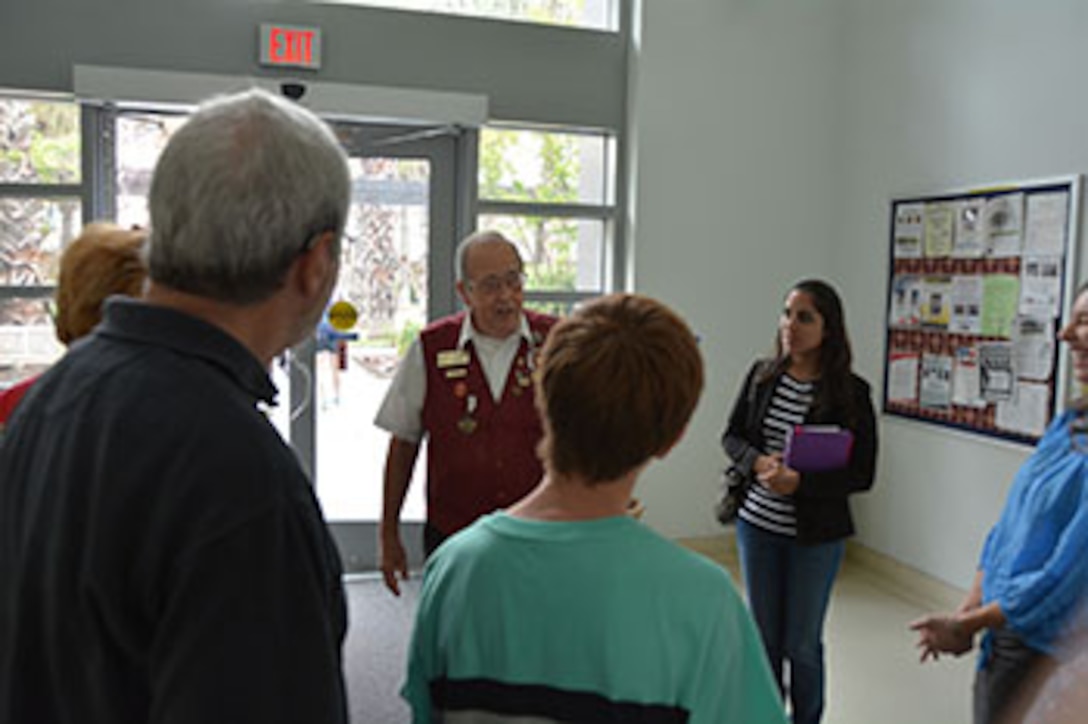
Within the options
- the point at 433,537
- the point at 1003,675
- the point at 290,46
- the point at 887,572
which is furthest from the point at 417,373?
the point at 887,572

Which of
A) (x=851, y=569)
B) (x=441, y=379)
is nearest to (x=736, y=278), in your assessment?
(x=851, y=569)

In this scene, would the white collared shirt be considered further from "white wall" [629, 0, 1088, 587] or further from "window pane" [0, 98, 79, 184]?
"window pane" [0, 98, 79, 184]

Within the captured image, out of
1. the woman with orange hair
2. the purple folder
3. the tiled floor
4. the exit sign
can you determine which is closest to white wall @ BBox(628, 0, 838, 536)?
the tiled floor

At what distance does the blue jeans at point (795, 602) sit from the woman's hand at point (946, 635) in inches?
21.3

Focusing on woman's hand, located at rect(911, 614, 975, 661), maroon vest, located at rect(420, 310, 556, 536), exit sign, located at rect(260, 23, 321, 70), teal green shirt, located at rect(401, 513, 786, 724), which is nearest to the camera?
teal green shirt, located at rect(401, 513, 786, 724)

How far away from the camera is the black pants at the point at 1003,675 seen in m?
1.69

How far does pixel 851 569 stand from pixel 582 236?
2263 mm

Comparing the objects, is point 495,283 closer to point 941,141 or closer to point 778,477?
point 778,477

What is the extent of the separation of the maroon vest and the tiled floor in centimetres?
154

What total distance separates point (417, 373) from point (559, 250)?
8.12ft

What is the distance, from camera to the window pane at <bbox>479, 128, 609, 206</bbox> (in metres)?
4.56

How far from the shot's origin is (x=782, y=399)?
8.52 feet

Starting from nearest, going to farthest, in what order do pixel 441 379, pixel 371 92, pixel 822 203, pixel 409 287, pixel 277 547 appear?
pixel 277 547, pixel 441 379, pixel 371 92, pixel 409 287, pixel 822 203

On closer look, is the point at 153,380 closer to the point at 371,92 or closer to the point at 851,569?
the point at 371,92
